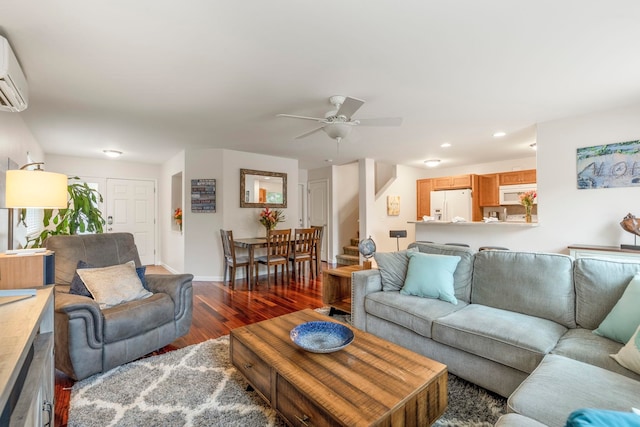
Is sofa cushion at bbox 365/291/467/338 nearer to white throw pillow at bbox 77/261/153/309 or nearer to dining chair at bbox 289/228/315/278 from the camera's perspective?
white throw pillow at bbox 77/261/153/309

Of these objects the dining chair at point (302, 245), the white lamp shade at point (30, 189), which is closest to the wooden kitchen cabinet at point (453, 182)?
the dining chair at point (302, 245)

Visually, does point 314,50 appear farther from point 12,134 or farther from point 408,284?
point 12,134

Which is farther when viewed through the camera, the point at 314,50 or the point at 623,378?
the point at 314,50

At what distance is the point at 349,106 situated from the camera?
242 centimetres

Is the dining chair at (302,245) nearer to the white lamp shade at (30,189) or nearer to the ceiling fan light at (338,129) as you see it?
the ceiling fan light at (338,129)

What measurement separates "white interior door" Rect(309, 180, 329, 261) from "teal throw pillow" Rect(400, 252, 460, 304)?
428 centimetres

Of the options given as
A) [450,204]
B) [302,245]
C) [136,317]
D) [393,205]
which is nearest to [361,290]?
[136,317]

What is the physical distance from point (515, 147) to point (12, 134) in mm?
6817

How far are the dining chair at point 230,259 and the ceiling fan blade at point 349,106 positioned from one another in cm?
265

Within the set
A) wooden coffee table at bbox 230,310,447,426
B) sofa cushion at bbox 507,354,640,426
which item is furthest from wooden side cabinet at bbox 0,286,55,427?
sofa cushion at bbox 507,354,640,426

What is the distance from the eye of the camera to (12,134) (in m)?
2.93

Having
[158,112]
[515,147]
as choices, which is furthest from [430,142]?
[158,112]

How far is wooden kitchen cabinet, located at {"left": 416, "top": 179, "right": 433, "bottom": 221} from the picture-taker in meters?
6.77

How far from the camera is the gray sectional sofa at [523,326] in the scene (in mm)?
1176
